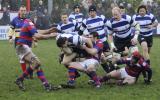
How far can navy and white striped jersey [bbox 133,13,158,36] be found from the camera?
50.0 ft

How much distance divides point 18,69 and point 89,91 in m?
5.21

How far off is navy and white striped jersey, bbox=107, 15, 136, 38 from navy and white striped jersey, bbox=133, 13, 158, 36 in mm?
1136

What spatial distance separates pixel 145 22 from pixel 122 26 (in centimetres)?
172

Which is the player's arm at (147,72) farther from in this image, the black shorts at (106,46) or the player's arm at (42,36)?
the player's arm at (42,36)

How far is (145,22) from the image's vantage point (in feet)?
50.3

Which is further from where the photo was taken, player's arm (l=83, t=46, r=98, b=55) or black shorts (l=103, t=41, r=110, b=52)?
black shorts (l=103, t=41, r=110, b=52)

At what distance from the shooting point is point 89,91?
37.7ft

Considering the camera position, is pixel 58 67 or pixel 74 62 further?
pixel 58 67

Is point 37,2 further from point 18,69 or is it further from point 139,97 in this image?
point 139,97

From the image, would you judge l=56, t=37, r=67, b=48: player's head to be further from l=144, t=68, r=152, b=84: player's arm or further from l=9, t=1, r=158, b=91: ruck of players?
l=144, t=68, r=152, b=84: player's arm

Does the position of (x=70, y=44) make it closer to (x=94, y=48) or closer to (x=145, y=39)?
(x=94, y=48)

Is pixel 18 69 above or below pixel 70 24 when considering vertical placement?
below

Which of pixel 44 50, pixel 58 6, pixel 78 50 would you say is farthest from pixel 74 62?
pixel 58 6

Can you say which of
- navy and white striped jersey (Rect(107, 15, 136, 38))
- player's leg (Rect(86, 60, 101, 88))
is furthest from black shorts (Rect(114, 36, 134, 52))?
player's leg (Rect(86, 60, 101, 88))
